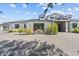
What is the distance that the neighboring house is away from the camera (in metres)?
6.02

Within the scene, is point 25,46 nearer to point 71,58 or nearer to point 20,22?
point 20,22

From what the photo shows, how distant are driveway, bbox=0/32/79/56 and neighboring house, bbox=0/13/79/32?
0.16 metres

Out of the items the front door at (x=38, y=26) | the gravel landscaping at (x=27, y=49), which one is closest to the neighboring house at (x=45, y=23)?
the front door at (x=38, y=26)

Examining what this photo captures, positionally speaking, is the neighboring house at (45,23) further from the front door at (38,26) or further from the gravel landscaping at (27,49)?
the gravel landscaping at (27,49)

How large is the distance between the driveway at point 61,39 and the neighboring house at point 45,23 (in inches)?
6.3

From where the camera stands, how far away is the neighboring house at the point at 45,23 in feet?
19.7

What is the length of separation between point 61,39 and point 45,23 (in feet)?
1.74

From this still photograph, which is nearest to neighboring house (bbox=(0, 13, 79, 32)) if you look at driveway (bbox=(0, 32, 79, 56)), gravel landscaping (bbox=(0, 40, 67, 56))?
driveway (bbox=(0, 32, 79, 56))

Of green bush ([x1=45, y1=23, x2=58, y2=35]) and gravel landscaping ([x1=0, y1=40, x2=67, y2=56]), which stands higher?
green bush ([x1=45, y1=23, x2=58, y2=35])

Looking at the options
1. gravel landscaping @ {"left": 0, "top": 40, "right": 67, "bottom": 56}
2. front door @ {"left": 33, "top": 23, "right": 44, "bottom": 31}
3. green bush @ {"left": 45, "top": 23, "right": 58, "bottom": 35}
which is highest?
front door @ {"left": 33, "top": 23, "right": 44, "bottom": 31}

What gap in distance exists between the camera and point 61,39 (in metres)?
6.04

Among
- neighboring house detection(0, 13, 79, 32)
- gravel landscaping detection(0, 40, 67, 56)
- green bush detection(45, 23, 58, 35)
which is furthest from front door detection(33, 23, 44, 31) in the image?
gravel landscaping detection(0, 40, 67, 56)

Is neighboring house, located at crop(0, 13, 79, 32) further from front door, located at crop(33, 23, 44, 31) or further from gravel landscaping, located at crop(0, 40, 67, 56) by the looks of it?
gravel landscaping, located at crop(0, 40, 67, 56)

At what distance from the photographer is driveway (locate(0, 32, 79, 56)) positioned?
236 inches
